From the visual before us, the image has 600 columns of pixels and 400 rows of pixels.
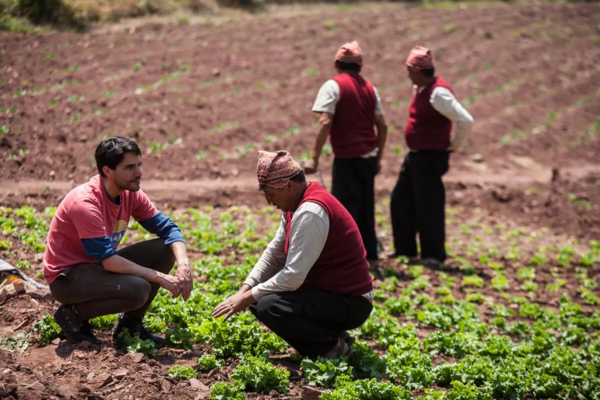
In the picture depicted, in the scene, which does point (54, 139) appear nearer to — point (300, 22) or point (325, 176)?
point (325, 176)

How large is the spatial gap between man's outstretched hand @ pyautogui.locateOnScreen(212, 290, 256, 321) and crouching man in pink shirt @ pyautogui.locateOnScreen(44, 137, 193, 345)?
27 centimetres

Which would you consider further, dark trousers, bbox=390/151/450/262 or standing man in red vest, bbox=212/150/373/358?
dark trousers, bbox=390/151/450/262

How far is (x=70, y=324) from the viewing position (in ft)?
14.0

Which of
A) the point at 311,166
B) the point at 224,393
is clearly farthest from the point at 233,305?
the point at 311,166

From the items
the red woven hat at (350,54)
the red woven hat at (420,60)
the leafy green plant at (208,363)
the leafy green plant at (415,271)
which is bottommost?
the leafy green plant at (415,271)

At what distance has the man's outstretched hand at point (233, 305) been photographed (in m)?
4.24

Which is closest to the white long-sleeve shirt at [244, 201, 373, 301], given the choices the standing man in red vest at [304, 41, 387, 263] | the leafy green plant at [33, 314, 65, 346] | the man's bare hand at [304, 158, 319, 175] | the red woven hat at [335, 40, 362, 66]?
the leafy green plant at [33, 314, 65, 346]

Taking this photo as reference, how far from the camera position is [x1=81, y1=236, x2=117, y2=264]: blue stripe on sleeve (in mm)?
4070

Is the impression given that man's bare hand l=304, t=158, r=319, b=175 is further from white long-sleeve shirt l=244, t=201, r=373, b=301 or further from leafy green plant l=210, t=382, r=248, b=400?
leafy green plant l=210, t=382, r=248, b=400

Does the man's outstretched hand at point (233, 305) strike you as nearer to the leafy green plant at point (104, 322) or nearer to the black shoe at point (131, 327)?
the black shoe at point (131, 327)

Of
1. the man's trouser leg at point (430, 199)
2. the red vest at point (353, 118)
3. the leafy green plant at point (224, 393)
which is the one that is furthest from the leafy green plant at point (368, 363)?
the man's trouser leg at point (430, 199)

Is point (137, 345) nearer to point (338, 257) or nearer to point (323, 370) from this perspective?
point (323, 370)

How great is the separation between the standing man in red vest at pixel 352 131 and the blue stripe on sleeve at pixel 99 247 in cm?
289

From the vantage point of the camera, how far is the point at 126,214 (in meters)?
4.48
